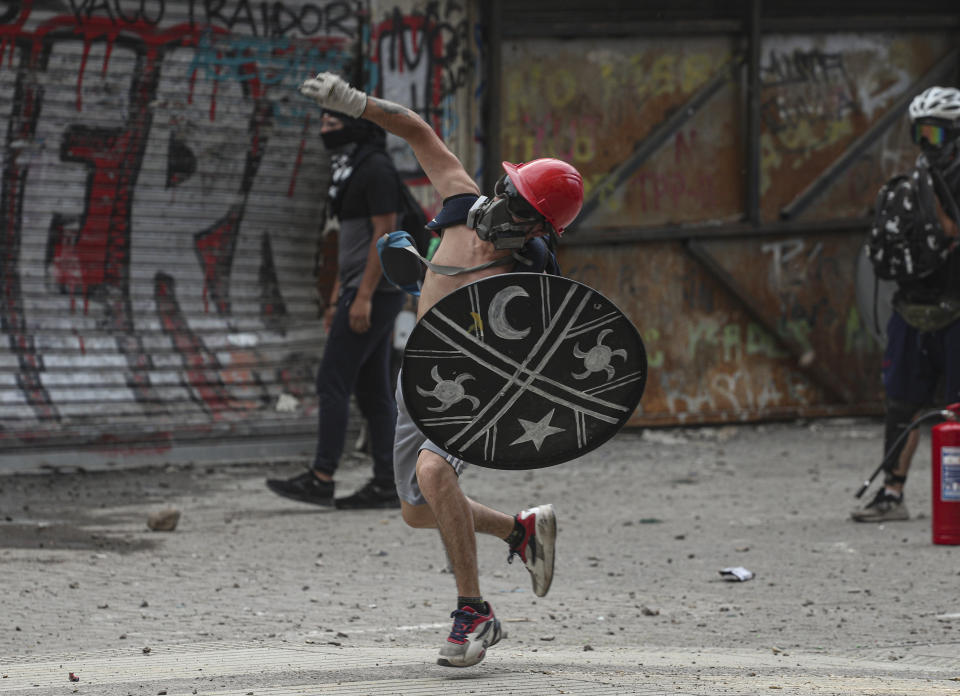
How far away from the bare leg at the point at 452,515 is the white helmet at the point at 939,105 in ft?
12.1

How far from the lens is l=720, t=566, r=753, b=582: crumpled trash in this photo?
21.7 ft

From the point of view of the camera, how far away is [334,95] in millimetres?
5070

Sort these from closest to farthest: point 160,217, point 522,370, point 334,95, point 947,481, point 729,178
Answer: point 522,370 < point 334,95 < point 947,481 < point 160,217 < point 729,178

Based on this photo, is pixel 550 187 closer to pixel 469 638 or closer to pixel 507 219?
pixel 507 219

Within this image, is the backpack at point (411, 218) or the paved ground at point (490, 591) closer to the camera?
the paved ground at point (490, 591)

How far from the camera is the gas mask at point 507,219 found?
477 cm

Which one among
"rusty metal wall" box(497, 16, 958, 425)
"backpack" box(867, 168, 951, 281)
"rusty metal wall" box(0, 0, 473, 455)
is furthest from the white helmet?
"rusty metal wall" box(0, 0, 473, 455)

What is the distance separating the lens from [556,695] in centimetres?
425

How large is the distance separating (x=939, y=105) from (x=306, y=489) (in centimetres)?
365

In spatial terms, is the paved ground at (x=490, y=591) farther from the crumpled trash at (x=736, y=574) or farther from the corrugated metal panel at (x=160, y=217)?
the corrugated metal panel at (x=160, y=217)

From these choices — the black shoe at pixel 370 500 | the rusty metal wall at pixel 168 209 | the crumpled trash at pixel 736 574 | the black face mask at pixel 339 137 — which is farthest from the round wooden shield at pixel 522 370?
the rusty metal wall at pixel 168 209

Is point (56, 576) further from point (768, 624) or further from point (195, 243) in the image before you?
point (195, 243)

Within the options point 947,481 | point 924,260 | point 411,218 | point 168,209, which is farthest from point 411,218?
point 947,481

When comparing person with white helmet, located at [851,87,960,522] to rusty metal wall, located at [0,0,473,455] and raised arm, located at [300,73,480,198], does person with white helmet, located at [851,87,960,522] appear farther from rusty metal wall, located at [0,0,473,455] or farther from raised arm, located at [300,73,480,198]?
rusty metal wall, located at [0,0,473,455]
